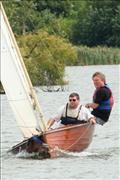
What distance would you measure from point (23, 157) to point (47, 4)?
266 ft

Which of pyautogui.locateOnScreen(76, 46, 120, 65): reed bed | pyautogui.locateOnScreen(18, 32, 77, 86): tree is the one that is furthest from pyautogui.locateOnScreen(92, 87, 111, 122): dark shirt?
pyautogui.locateOnScreen(76, 46, 120, 65): reed bed

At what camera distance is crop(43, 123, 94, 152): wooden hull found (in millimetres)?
18000

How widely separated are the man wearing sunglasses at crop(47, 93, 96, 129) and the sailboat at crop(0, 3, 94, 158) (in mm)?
167

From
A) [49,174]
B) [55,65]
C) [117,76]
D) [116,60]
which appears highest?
[49,174]

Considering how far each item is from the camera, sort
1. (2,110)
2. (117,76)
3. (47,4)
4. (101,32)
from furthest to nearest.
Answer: (47,4), (101,32), (117,76), (2,110)

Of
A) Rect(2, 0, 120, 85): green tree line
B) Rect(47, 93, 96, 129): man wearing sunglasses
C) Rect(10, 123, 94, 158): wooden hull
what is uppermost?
Rect(47, 93, 96, 129): man wearing sunglasses

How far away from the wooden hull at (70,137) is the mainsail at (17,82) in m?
0.28

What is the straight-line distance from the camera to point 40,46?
41.0m

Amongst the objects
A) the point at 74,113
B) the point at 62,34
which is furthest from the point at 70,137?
the point at 62,34

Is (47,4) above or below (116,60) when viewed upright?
below

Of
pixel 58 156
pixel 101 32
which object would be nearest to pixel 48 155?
pixel 58 156

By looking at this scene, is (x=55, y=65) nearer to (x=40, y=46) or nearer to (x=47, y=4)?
(x=40, y=46)

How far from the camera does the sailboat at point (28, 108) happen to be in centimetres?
1805

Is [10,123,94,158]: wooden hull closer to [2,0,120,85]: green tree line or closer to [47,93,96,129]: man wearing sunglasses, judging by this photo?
[47,93,96,129]: man wearing sunglasses
